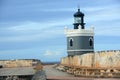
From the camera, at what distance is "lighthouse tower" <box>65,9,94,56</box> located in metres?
44.3

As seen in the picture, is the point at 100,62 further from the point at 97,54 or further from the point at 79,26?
the point at 79,26

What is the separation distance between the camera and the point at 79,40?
147 feet

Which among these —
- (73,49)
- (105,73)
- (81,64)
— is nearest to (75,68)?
(81,64)

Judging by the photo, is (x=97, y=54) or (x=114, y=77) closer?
(x=114, y=77)

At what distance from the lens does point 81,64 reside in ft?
104

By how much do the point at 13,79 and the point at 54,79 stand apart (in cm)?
253

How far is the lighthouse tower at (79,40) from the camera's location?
4428 cm

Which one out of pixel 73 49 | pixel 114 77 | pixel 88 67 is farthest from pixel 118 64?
pixel 73 49

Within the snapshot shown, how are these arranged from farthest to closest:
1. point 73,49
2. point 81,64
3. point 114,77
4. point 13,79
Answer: point 73,49 < point 81,64 < point 114,77 < point 13,79

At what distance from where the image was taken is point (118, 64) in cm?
2689

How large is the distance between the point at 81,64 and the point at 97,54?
133 inches

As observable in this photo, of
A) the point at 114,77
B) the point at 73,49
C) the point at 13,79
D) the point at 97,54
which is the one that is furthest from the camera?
the point at 73,49

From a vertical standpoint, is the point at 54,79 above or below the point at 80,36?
below

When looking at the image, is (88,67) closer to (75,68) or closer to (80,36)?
(75,68)
